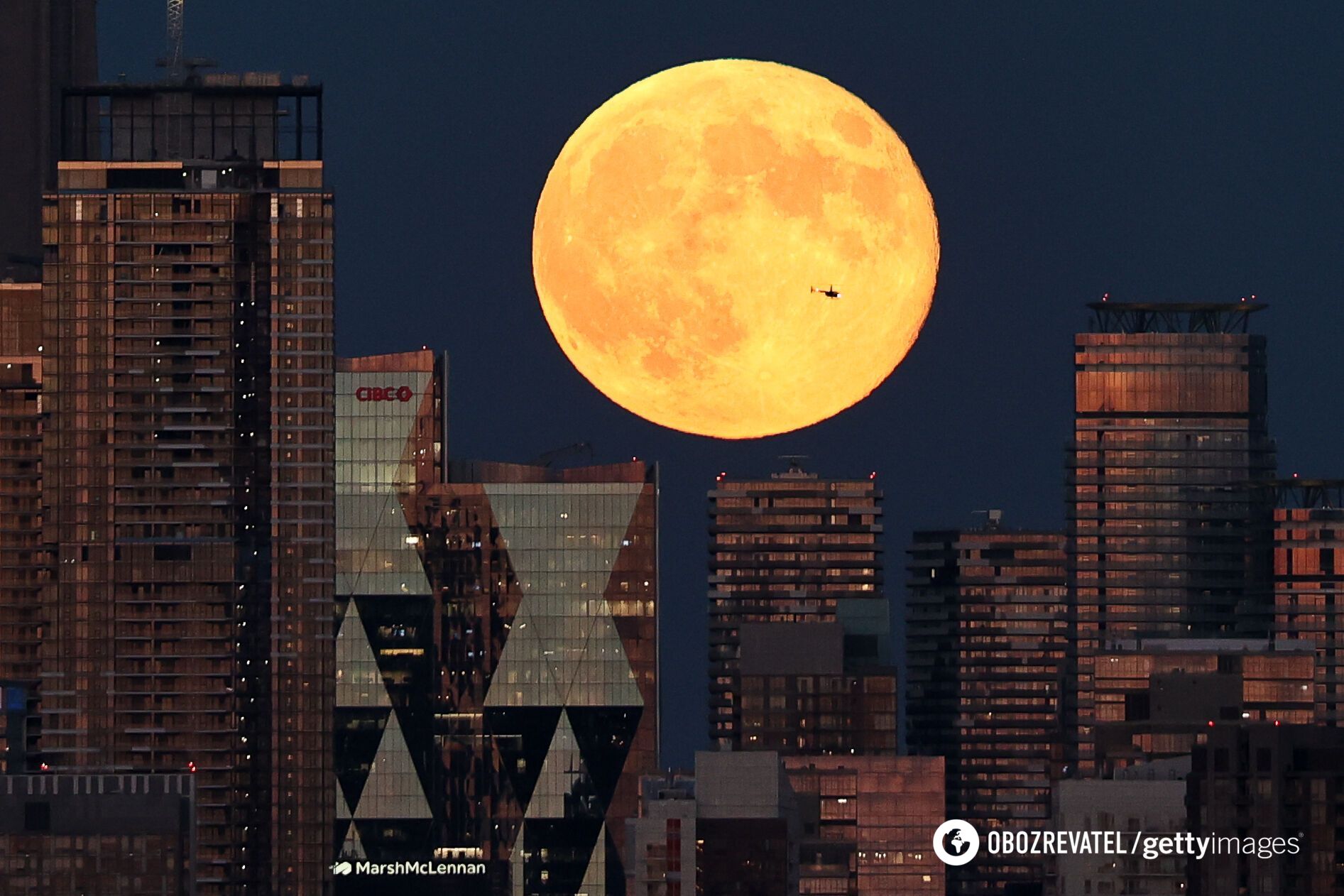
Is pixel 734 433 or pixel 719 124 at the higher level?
pixel 719 124

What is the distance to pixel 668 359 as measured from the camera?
347 ft

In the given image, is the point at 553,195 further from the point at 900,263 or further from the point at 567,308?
the point at 900,263

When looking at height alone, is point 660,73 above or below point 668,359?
above

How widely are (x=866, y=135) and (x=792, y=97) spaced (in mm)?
2533

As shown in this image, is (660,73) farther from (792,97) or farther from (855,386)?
(855,386)

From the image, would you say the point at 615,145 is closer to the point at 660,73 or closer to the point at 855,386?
the point at 660,73

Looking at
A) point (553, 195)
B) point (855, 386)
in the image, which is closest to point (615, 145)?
point (553, 195)

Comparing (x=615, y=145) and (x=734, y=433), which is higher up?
(x=615, y=145)

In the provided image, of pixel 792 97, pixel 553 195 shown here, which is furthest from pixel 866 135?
pixel 553 195

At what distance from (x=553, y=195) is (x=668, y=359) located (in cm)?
630

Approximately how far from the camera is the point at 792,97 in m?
108

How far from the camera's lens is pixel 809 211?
107m

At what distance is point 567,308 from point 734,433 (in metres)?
5.87

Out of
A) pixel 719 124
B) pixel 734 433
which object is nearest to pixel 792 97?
pixel 719 124
